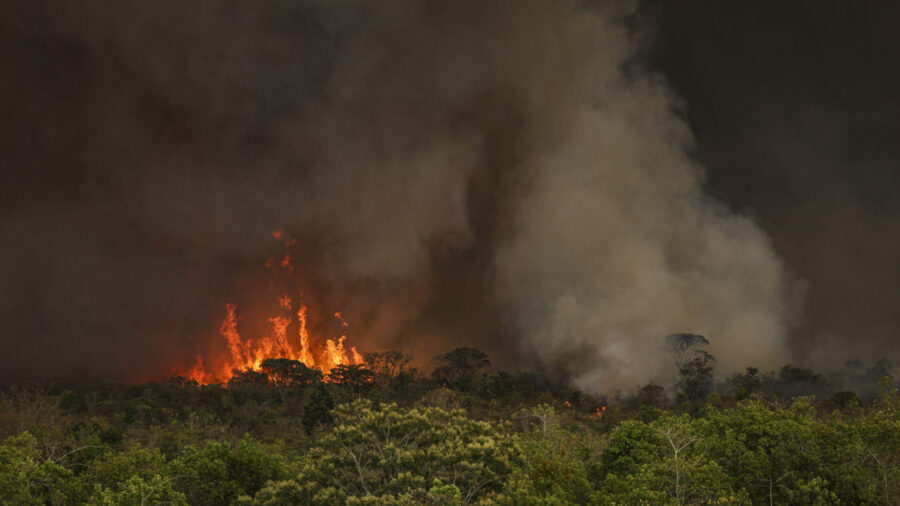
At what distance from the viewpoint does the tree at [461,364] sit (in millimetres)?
140750

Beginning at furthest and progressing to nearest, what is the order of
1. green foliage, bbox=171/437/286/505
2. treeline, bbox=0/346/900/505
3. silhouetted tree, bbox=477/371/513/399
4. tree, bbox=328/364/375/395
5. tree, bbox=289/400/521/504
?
tree, bbox=328/364/375/395 < silhouetted tree, bbox=477/371/513/399 < green foliage, bbox=171/437/286/505 < tree, bbox=289/400/521/504 < treeline, bbox=0/346/900/505

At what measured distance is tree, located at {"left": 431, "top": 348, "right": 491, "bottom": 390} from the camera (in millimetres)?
140750

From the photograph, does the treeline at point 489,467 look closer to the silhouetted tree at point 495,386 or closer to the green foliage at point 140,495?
the green foliage at point 140,495

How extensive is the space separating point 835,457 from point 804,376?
111694mm

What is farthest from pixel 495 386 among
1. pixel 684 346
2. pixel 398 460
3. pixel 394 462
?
pixel 398 460

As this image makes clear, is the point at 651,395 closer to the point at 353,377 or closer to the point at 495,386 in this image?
the point at 495,386

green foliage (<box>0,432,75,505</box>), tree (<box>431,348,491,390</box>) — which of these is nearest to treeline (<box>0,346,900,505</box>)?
green foliage (<box>0,432,75,505</box>)

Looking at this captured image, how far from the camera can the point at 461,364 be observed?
142625 mm

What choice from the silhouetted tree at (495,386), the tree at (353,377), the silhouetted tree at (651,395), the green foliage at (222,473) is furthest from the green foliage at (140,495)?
the tree at (353,377)

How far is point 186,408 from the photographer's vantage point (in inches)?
3752

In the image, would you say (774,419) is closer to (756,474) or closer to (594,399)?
(756,474)

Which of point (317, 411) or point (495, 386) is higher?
point (495, 386)

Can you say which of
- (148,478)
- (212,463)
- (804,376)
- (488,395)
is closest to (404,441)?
(212,463)

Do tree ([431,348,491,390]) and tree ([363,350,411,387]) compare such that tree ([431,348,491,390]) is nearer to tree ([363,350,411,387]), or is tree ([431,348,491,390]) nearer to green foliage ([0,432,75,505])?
tree ([363,350,411,387])
